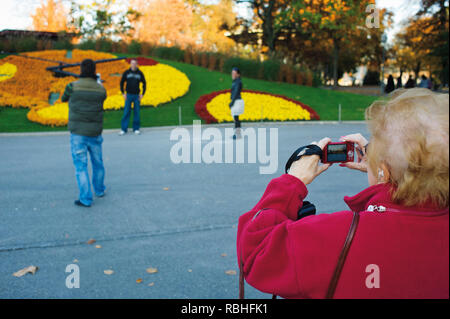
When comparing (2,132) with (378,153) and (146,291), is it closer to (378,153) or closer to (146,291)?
(146,291)

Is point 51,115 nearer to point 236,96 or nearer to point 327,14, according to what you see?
point 236,96

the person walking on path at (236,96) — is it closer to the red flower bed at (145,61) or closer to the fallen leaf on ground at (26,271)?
the fallen leaf on ground at (26,271)

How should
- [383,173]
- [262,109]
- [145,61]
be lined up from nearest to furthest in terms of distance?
1. [383,173]
2. [262,109]
3. [145,61]

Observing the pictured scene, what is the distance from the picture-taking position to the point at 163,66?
83.6 ft

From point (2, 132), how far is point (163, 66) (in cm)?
1266

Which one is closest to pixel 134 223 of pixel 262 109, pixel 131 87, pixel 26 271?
pixel 26 271

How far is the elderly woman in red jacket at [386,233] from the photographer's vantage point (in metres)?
1.19

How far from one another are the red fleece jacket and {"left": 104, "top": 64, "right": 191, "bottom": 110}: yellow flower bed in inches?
688

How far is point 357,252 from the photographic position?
1239 mm

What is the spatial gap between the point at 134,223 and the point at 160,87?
55.4 feet

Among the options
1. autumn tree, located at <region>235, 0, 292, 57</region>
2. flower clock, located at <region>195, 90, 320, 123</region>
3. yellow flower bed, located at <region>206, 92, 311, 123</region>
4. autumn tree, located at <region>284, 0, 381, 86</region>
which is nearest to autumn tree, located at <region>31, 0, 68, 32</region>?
autumn tree, located at <region>235, 0, 292, 57</region>

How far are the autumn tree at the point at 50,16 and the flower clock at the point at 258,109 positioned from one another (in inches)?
1226

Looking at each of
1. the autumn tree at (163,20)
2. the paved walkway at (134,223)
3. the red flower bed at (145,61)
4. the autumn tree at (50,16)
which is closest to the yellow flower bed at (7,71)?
the red flower bed at (145,61)
